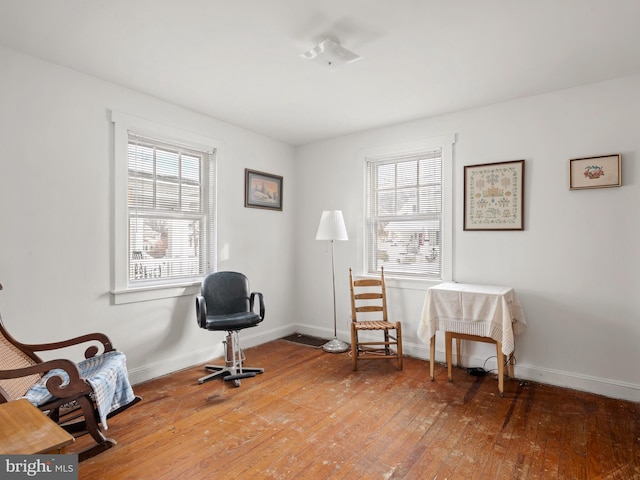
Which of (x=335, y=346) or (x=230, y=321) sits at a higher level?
(x=230, y=321)

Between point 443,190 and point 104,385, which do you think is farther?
point 443,190

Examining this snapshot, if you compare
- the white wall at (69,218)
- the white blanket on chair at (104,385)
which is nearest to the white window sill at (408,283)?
the white wall at (69,218)

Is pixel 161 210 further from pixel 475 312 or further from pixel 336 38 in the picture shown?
pixel 475 312

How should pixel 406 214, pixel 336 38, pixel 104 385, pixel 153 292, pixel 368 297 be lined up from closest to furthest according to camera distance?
pixel 104 385 → pixel 336 38 → pixel 153 292 → pixel 368 297 → pixel 406 214

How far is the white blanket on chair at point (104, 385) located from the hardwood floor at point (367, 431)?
0.30 meters

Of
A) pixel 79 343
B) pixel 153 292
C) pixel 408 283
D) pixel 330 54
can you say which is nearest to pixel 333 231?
pixel 408 283

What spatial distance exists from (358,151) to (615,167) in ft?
8.16

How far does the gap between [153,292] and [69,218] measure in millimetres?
948

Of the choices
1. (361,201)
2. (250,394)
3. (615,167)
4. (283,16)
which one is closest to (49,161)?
(283,16)

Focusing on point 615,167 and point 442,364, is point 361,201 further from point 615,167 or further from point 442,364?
point 615,167

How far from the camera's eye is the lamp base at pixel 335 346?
4164 millimetres

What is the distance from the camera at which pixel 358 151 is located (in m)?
4.44

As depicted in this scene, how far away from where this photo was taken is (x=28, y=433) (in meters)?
1.18

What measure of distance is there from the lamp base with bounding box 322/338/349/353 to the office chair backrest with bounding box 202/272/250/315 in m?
1.09
